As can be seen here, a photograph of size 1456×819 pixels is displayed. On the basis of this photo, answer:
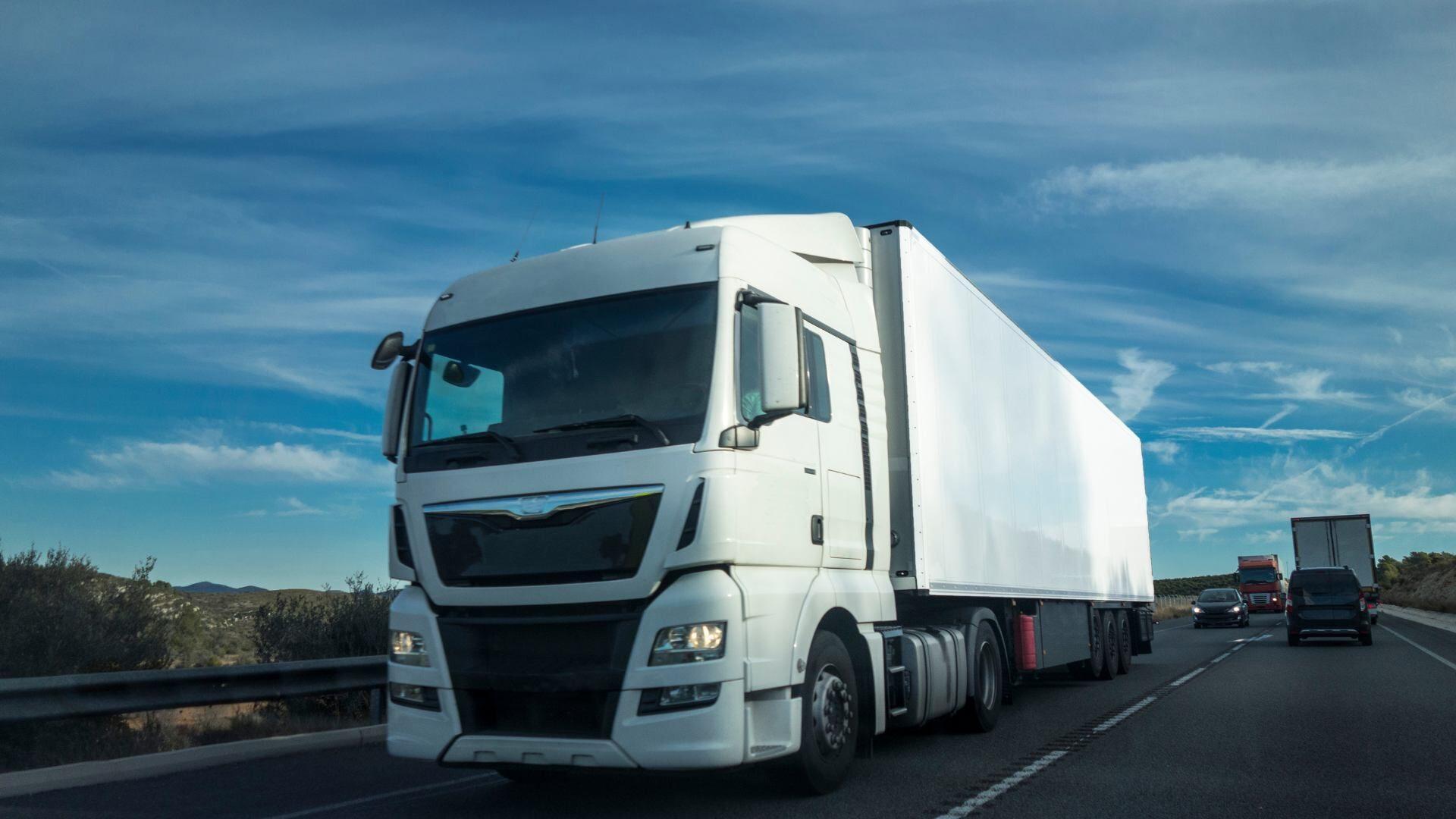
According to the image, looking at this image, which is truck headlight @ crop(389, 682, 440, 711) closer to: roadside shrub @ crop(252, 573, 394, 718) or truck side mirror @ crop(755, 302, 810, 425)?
truck side mirror @ crop(755, 302, 810, 425)

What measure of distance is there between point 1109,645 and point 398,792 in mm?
11715

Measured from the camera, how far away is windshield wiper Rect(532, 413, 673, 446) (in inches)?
231

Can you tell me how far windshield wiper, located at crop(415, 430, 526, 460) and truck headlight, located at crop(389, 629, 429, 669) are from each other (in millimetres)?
1076

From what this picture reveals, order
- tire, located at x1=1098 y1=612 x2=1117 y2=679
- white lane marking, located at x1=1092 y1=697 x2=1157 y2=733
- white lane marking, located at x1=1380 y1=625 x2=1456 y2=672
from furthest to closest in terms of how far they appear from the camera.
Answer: white lane marking, located at x1=1380 y1=625 x2=1456 y2=672, tire, located at x1=1098 y1=612 x2=1117 y2=679, white lane marking, located at x1=1092 y1=697 x2=1157 y2=733

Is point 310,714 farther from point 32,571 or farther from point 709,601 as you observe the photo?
point 709,601

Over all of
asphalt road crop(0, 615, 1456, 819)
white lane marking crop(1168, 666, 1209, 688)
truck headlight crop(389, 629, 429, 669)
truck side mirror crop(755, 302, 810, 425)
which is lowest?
white lane marking crop(1168, 666, 1209, 688)

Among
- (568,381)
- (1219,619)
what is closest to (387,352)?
(568,381)

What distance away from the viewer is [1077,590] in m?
13.9

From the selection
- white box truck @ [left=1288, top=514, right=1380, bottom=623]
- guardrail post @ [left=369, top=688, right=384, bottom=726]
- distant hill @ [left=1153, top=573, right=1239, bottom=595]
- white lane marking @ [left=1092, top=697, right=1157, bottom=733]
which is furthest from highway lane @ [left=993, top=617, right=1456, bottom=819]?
distant hill @ [left=1153, top=573, right=1239, bottom=595]

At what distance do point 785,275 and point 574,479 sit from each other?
6.84ft

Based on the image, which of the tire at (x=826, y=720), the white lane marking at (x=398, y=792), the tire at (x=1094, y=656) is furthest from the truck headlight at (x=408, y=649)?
the tire at (x=1094, y=656)

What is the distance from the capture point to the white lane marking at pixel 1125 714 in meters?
10.1

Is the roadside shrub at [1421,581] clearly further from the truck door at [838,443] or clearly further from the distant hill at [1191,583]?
the truck door at [838,443]

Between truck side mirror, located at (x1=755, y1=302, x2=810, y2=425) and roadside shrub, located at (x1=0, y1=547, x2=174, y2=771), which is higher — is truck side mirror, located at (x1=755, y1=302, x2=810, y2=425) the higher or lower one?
Answer: the higher one
